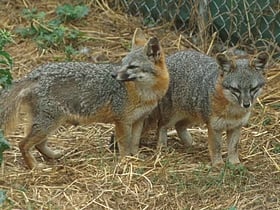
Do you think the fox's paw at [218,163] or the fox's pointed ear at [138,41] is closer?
the fox's paw at [218,163]

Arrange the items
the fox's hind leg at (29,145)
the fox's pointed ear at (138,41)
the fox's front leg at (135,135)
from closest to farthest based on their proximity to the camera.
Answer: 1. the fox's hind leg at (29,145)
2. the fox's front leg at (135,135)
3. the fox's pointed ear at (138,41)

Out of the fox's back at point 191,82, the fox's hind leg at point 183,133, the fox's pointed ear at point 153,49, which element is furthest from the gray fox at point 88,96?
the fox's hind leg at point 183,133

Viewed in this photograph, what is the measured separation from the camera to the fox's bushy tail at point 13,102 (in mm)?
6500

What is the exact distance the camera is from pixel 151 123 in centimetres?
725

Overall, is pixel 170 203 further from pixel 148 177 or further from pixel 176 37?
pixel 176 37

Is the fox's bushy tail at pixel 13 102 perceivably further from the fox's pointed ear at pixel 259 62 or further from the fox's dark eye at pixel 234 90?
the fox's pointed ear at pixel 259 62

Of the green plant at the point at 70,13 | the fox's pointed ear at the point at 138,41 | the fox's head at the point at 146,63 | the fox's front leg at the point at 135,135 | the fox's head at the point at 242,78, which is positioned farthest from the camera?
the green plant at the point at 70,13

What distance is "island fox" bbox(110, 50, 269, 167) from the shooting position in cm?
646

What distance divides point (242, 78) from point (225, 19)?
286 cm

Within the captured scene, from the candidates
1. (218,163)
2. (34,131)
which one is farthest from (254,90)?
(34,131)

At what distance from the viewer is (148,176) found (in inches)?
255

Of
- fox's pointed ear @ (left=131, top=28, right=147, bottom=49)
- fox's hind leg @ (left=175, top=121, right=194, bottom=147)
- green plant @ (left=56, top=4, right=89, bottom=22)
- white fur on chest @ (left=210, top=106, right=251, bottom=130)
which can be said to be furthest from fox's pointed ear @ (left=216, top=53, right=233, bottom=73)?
green plant @ (left=56, top=4, right=89, bottom=22)

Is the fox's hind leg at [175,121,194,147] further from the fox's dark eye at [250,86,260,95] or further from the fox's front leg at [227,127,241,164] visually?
the fox's dark eye at [250,86,260,95]

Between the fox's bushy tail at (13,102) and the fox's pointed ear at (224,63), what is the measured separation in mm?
1349
